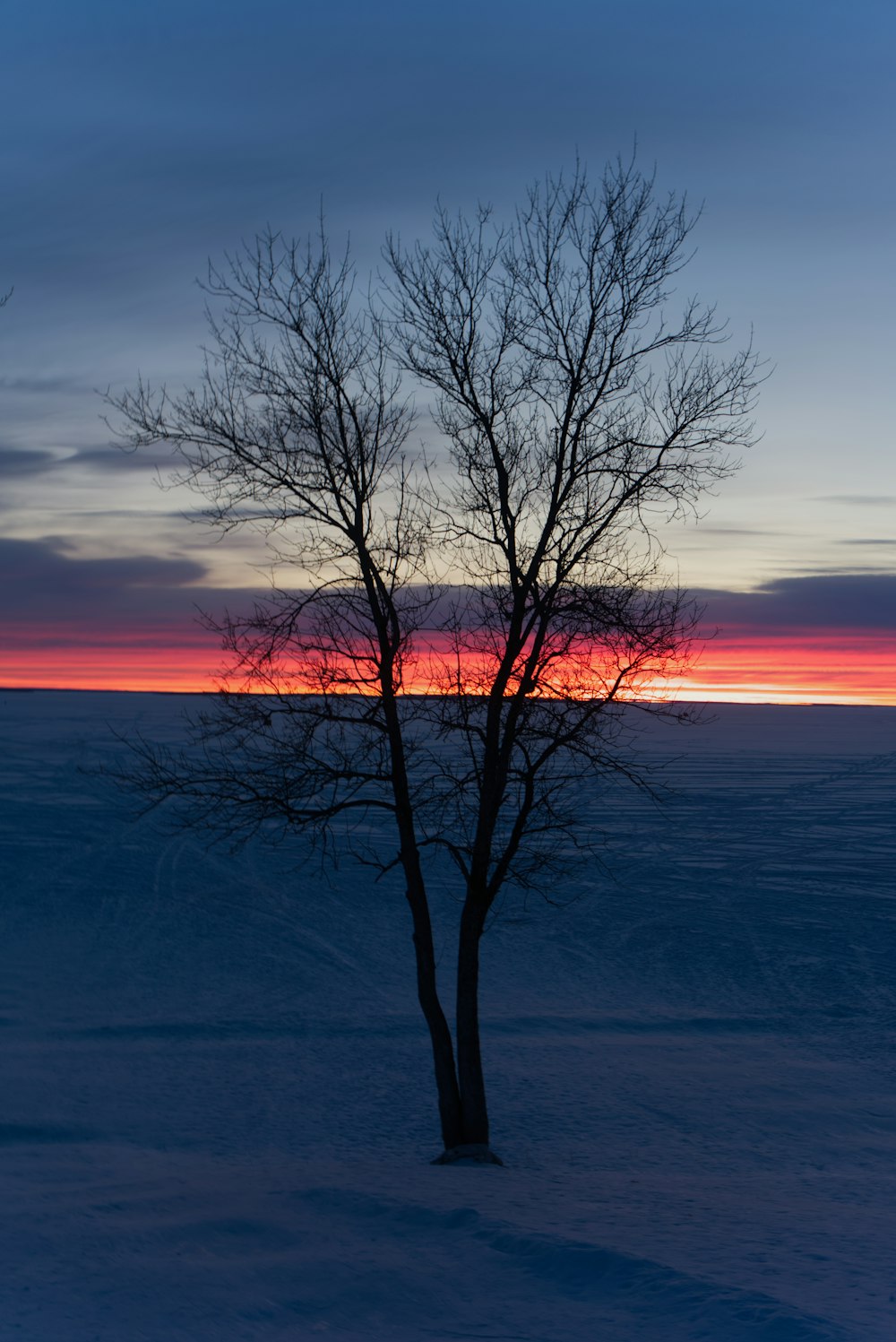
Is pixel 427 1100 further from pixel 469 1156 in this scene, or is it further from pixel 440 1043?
pixel 440 1043

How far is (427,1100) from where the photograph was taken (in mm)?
15031

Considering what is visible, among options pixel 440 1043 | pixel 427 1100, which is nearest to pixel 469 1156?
pixel 440 1043

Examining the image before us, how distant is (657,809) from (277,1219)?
30.4 metres

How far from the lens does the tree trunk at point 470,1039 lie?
474 inches

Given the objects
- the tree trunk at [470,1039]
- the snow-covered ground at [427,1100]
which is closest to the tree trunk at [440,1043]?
the tree trunk at [470,1039]

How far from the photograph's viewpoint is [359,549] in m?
11.6

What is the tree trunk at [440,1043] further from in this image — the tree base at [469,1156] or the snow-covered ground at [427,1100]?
the snow-covered ground at [427,1100]

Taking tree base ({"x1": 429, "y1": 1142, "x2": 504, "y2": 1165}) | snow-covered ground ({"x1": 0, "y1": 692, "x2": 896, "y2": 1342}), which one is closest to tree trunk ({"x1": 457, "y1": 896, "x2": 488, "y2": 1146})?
tree base ({"x1": 429, "y1": 1142, "x2": 504, "y2": 1165})

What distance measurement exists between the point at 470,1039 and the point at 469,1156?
121cm

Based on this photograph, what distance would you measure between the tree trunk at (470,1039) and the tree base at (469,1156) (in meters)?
0.05

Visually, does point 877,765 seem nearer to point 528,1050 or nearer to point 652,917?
point 652,917

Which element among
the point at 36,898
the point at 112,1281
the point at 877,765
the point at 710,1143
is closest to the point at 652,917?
the point at 710,1143

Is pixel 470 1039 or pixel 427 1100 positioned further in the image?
pixel 427 1100

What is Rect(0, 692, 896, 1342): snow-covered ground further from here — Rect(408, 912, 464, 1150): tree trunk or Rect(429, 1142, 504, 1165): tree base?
Rect(408, 912, 464, 1150): tree trunk
